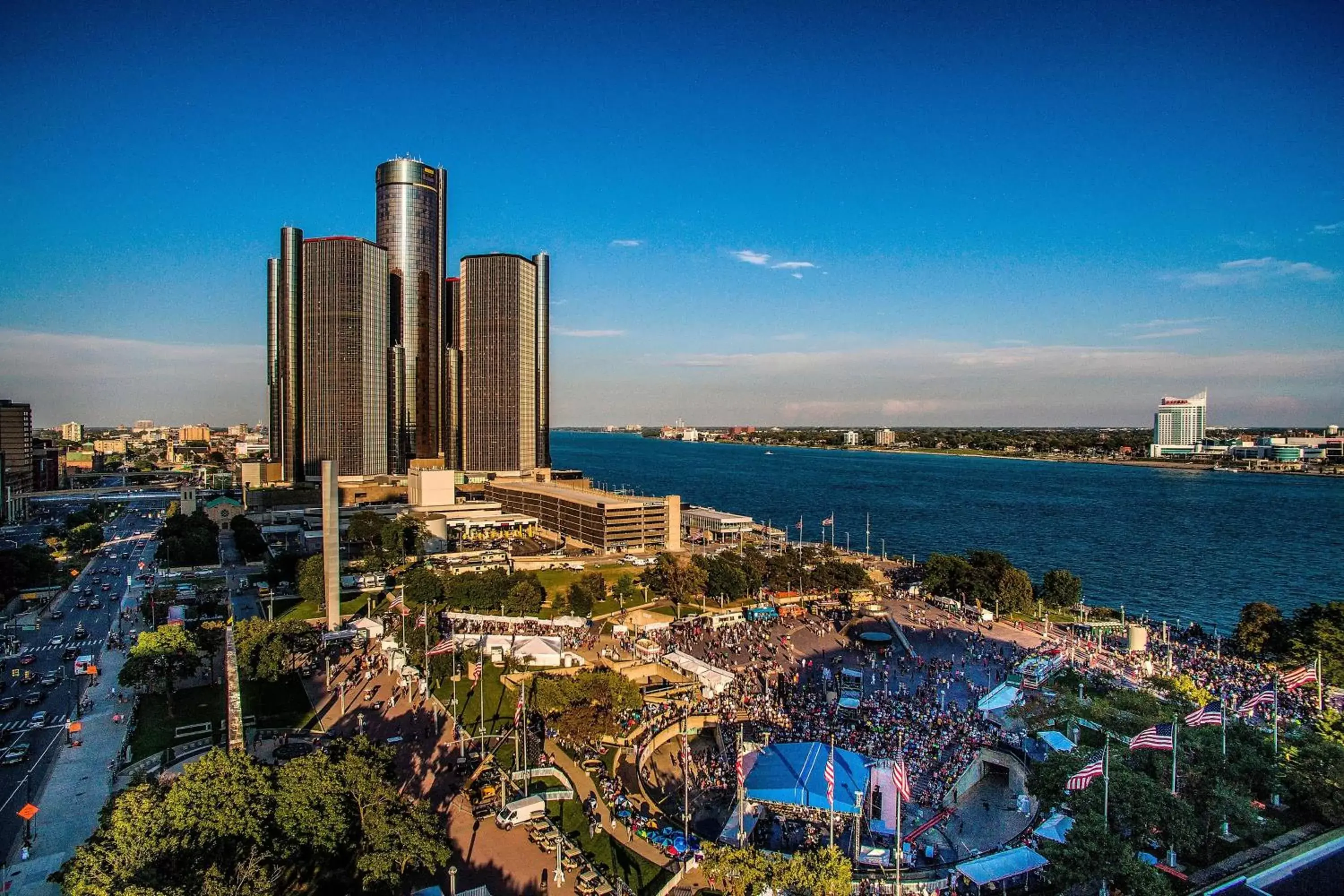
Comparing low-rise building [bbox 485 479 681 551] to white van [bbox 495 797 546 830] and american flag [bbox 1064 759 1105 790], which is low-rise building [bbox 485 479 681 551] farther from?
american flag [bbox 1064 759 1105 790]

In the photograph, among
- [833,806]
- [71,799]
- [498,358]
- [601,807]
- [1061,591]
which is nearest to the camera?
[833,806]

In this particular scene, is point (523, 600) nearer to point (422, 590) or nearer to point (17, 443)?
point (422, 590)

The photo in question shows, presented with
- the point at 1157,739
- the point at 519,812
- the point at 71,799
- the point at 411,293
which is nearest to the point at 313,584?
the point at 71,799

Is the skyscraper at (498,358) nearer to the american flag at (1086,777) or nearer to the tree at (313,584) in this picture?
the tree at (313,584)

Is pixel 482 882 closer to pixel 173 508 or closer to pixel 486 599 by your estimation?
pixel 486 599

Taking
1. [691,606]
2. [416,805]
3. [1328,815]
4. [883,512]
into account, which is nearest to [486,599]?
[691,606]

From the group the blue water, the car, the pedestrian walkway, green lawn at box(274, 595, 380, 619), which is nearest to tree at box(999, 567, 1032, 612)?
the blue water
